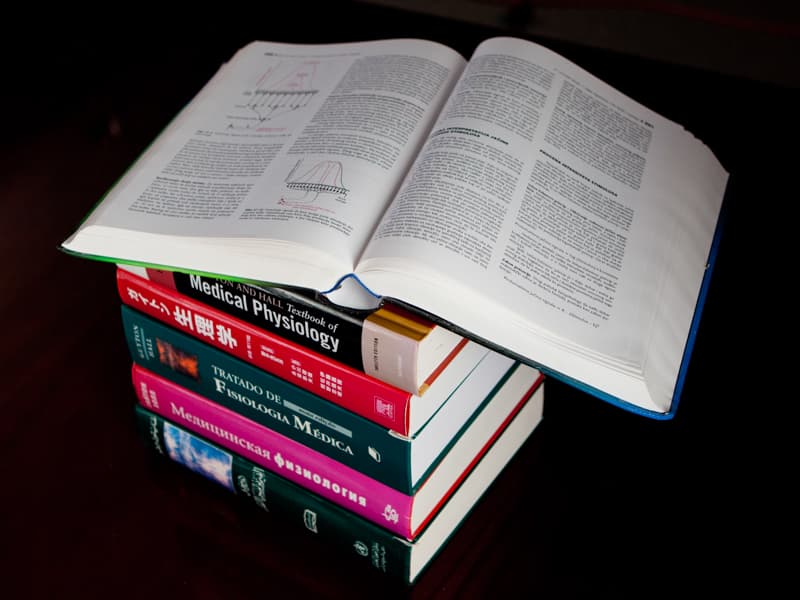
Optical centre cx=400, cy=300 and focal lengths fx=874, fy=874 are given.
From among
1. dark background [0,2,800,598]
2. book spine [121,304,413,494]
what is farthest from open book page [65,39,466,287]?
dark background [0,2,800,598]

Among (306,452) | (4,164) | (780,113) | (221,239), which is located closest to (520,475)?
(306,452)

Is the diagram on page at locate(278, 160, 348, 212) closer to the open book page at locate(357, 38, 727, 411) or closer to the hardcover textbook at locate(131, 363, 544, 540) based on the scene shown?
the open book page at locate(357, 38, 727, 411)

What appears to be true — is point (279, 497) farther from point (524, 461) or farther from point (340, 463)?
point (524, 461)

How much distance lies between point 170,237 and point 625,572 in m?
0.41

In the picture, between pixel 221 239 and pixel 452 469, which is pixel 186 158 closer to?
pixel 221 239

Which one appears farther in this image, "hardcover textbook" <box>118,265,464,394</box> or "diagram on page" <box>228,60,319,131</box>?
"diagram on page" <box>228,60,319,131</box>

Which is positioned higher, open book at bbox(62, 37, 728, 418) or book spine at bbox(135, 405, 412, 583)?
open book at bbox(62, 37, 728, 418)

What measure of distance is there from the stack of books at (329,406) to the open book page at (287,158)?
0.16 feet

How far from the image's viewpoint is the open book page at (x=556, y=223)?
0.54m

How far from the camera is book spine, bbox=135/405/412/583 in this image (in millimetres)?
646

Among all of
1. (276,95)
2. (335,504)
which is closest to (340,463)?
(335,504)

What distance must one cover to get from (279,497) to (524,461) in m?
0.21

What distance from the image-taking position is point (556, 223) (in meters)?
0.60

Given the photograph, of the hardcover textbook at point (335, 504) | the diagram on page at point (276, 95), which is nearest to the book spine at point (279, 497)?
the hardcover textbook at point (335, 504)
